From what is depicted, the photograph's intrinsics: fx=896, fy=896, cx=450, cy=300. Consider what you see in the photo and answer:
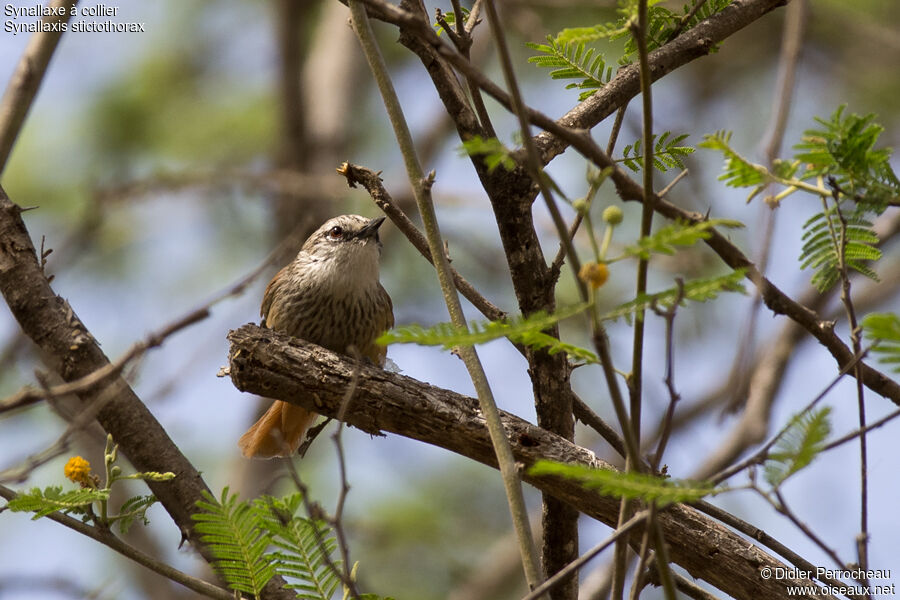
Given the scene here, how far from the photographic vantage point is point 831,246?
2.31 metres

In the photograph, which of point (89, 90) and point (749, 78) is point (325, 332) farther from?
point (749, 78)

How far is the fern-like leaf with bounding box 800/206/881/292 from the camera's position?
224 cm

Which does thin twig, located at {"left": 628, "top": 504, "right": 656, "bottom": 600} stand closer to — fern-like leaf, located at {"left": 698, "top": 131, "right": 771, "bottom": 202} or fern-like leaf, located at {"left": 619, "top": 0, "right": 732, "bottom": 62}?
fern-like leaf, located at {"left": 698, "top": 131, "right": 771, "bottom": 202}

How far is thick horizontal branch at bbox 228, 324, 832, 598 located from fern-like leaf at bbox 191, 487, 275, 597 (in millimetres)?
472

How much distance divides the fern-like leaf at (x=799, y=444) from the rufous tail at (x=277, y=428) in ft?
8.34

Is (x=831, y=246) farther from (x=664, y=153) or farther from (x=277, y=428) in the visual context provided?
(x=277, y=428)

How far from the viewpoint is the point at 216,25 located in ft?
30.9

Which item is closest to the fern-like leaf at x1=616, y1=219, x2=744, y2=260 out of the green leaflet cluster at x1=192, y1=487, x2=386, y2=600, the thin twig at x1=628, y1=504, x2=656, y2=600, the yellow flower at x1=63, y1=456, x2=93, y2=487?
the thin twig at x1=628, y1=504, x2=656, y2=600

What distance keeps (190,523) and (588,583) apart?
238cm

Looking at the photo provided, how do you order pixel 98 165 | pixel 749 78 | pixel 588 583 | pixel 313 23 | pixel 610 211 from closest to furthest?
pixel 610 211 → pixel 588 583 → pixel 98 165 → pixel 749 78 → pixel 313 23

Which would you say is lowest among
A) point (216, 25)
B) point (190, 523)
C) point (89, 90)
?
point (190, 523)

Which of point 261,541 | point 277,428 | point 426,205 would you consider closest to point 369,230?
point 277,428

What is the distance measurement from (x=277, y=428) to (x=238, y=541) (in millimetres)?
1575

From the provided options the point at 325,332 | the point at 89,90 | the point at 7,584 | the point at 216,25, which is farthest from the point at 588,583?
the point at 216,25
